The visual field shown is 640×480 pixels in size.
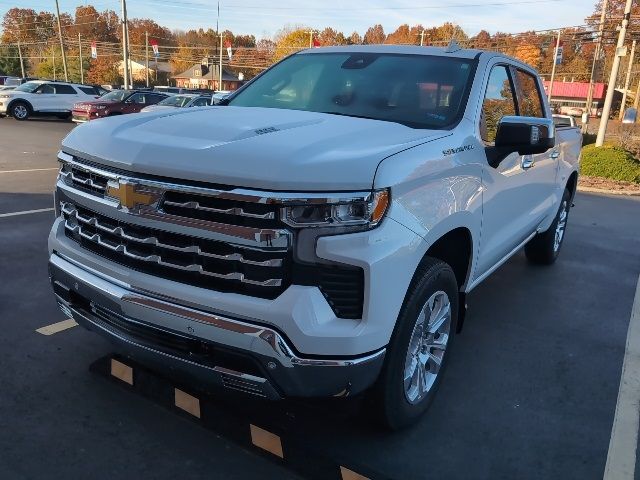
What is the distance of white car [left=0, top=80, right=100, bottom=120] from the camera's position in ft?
84.4

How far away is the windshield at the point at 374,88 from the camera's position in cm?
363

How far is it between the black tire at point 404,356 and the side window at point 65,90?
91.4 feet

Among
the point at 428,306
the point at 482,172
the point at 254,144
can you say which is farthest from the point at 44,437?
the point at 482,172

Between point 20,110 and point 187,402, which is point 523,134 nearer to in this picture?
point 187,402

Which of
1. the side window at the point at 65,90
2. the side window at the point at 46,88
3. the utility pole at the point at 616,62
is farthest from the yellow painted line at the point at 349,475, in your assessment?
the side window at the point at 65,90

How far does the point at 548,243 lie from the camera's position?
627 cm

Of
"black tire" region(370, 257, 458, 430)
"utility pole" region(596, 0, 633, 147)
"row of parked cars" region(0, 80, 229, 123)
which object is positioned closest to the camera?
"black tire" region(370, 257, 458, 430)

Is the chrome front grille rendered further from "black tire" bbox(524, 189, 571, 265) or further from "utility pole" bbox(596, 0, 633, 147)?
"utility pole" bbox(596, 0, 633, 147)

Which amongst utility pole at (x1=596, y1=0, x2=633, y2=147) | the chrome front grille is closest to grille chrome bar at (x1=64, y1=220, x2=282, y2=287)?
the chrome front grille

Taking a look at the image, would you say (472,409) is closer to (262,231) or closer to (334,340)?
(334,340)

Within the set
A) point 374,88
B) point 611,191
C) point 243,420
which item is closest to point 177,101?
point 611,191

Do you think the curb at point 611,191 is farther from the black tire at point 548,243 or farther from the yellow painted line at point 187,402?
the yellow painted line at point 187,402

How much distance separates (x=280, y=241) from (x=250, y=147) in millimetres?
437

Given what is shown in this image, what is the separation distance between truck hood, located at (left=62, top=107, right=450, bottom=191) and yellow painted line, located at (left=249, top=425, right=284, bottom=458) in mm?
1338
